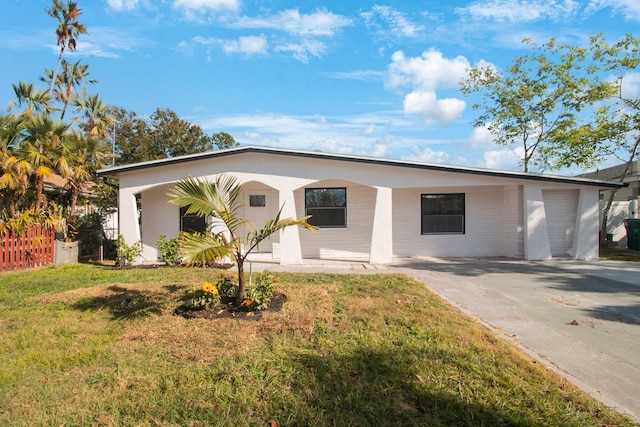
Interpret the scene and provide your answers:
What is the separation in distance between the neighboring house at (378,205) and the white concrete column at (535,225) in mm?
32

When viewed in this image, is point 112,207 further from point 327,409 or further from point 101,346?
point 327,409

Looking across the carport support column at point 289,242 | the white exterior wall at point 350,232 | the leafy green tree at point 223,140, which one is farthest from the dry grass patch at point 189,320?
the leafy green tree at point 223,140

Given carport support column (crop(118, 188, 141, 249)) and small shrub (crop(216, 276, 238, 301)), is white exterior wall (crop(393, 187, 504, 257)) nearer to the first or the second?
small shrub (crop(216, 276, 238, 301))

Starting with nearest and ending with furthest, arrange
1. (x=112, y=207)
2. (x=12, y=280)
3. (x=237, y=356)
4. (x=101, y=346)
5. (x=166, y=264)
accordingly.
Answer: (x=237, y=356), (x=101, y=346), (x=12, y=280), (x=166, y=264), (x=112, y=207)

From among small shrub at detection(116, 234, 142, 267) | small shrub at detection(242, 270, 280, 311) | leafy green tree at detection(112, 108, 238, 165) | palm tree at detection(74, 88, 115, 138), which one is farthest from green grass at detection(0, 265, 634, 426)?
leafy green tree at detection(112, 108, 238, 165)

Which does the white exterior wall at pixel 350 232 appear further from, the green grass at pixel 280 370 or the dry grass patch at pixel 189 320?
the green grass at pixel 280 370

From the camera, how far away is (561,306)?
6457mm

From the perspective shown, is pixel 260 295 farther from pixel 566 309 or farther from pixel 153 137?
pixel 153 137

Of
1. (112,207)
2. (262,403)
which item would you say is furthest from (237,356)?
(112,207)

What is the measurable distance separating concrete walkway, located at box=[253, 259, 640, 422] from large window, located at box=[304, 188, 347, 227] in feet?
5.67

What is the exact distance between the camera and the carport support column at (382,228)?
448 inches

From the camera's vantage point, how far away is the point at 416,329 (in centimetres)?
490

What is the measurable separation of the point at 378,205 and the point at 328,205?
7.15 feet

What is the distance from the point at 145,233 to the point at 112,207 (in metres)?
5.14
